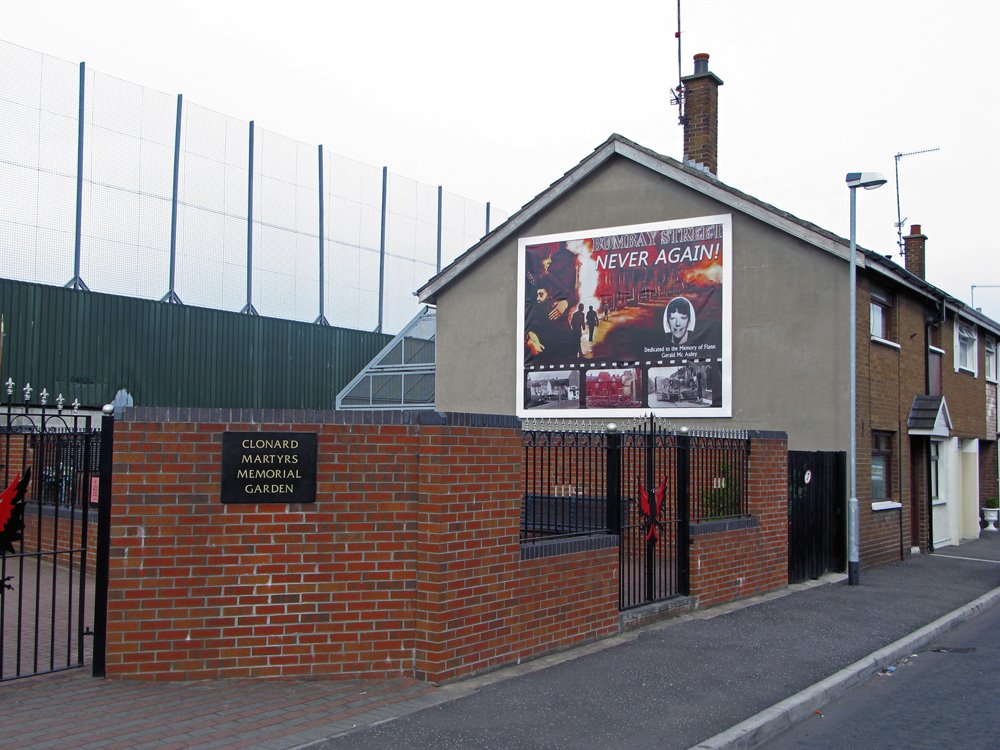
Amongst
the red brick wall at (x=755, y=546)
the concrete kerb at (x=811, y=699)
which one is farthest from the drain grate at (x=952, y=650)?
the red brick wall at (x=755, y=546)

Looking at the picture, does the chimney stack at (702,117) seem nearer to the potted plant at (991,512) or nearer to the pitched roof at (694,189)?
the pitched roof at (694,189)

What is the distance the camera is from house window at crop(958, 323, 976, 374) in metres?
22.4

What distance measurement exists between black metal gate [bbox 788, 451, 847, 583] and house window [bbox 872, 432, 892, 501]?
1.98 metres

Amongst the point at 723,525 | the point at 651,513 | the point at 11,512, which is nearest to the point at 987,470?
the point at 723,525

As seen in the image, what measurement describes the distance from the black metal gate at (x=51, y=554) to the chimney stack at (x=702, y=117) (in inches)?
488

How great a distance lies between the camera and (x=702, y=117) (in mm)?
18297

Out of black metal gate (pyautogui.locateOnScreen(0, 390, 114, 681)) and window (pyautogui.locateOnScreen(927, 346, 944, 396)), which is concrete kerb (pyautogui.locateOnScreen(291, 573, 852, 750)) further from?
window (pyautogui.locateOnScreen(927, 346, 944, 396))

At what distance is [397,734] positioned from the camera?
19.3 feet

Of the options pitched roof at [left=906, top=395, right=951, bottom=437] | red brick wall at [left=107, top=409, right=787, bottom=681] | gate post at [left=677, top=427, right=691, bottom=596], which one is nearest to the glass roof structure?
pitched roof at [left=906, top=395, right=951, bottom=437]

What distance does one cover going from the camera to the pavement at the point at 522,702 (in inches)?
228

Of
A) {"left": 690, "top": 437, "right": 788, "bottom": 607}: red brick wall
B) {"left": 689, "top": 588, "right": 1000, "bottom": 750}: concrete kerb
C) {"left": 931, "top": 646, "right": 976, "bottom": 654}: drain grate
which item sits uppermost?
{"left": 690, "top": 437, "right": 788, "bottom": 607}: red brick wall

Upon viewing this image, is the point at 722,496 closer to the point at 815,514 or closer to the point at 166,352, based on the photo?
the point at 815,514

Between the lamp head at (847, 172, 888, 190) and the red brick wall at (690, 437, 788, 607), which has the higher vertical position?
the lamp head at (847, 172, 888, 190)

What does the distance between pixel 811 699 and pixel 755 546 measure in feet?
17.3
